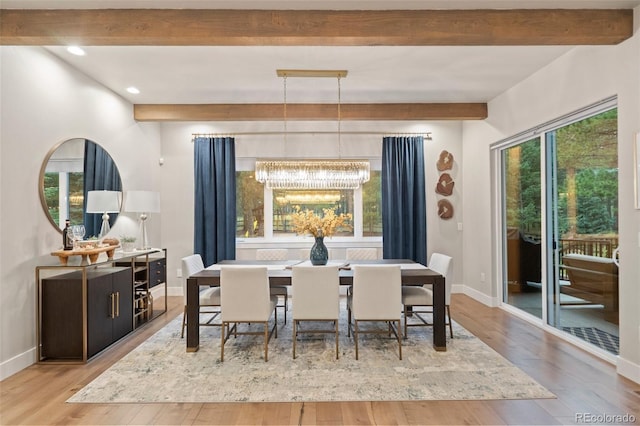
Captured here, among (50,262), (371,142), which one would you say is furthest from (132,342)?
(371,142)

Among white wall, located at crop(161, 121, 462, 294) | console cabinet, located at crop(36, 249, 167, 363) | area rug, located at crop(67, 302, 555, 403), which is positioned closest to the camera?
area rug, located at crop(67, 302, 555, 403)

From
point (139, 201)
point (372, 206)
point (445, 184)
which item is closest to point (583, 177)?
point (445, 184)

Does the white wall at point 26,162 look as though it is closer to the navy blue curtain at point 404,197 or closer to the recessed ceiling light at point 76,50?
the recessed ceiling light at point 76,50

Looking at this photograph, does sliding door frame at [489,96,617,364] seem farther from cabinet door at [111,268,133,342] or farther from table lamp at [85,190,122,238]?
table lamp at [85,190,122,238]

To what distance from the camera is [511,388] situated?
2682 mm

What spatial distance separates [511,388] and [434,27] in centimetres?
274

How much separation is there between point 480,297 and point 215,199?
14.2 ft

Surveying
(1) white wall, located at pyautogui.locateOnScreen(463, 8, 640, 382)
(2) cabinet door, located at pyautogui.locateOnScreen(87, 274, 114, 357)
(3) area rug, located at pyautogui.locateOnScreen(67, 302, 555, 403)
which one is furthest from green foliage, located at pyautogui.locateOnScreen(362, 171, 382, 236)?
(2) cabinet door, located at pyautogui.locateOnScreen(87, 274, 114, 357)

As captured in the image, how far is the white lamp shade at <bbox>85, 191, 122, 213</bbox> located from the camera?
3994 millimetres

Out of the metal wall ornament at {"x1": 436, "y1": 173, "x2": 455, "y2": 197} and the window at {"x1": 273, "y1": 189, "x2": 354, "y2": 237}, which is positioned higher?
the metal wall ornament at {"x1": 436, "y1": 173, "x2": 455, "y2": 197}

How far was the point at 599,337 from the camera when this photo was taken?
11.1 ft

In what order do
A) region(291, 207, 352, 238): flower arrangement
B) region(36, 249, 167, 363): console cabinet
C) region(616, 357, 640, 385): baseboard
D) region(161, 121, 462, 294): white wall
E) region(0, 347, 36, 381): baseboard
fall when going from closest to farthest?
region(616, 357, 640, 385): baseboard, region(0, 347, 36, 381): baseboard, region(36, 249, 167, 363): console cabinet, region(291, 207, 352, 238): flower arrangement, region(161, 121, 462, 294): white wall

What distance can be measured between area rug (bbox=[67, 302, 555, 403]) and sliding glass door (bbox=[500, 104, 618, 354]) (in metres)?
1.05

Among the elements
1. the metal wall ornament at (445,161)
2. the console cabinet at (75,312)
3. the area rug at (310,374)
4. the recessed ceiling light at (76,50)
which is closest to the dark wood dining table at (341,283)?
the area rug at (310,374)
